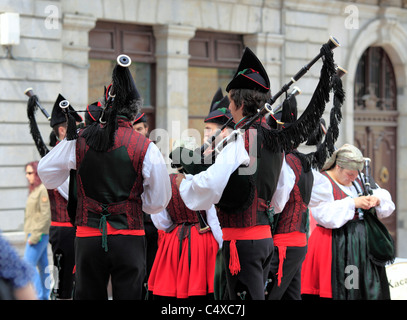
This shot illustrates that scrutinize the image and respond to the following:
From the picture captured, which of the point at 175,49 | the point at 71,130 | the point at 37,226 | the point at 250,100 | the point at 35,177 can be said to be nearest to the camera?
the point at 250,100

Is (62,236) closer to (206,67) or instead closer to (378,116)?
(206,67)

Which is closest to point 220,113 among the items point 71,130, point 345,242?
point 345,242

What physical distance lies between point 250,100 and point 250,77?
0.45 feet

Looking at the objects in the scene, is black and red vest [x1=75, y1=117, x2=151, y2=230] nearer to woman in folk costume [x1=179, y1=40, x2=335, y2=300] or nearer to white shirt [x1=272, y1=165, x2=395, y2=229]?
woman in folk costume [x1=179, y1=40, x2=335, y2=300]

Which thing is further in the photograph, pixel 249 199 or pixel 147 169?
pixel 147 169

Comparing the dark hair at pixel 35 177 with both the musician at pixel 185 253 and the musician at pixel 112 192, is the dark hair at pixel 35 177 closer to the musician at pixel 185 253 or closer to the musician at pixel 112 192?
the musician at pixel 185 253

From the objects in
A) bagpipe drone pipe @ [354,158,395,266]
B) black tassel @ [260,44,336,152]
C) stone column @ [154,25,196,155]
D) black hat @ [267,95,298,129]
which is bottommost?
bagpipe drone pipe @ [354,158,395,266]

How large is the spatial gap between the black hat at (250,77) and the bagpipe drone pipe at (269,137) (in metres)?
0.12

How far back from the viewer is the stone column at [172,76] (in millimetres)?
10023

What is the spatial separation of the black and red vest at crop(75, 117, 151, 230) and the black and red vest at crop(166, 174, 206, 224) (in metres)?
1.25

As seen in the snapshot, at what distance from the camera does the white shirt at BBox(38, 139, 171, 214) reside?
4.56m

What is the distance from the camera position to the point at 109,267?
4.54 metres

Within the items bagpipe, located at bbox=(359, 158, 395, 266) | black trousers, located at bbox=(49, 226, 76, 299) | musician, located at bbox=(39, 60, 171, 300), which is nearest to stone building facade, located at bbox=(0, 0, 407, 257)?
black trousers, located at bbox=(49, 226, 76, 299)

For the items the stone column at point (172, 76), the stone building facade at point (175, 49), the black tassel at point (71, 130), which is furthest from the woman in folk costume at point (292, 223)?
the stone column at point (172, 76)
